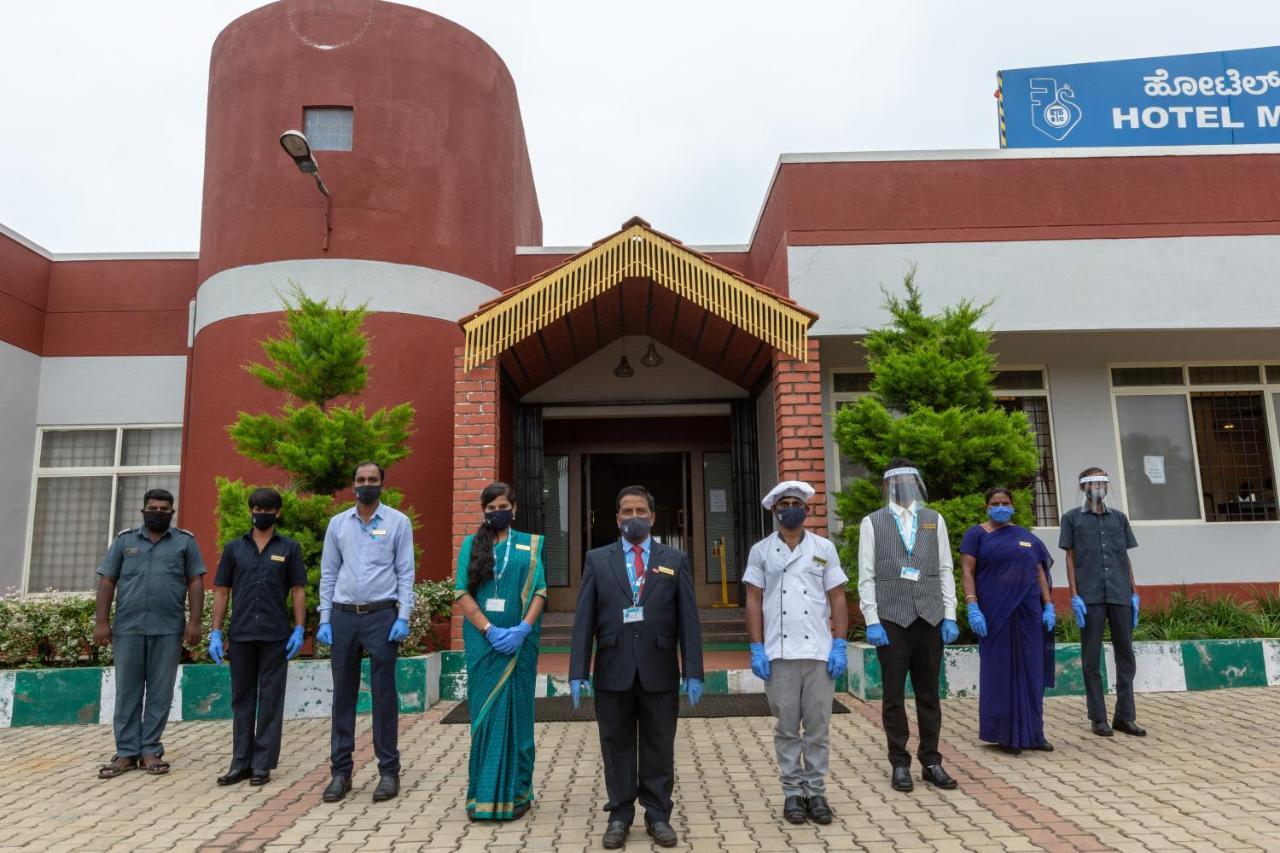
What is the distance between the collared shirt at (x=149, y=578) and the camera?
18.8 ft

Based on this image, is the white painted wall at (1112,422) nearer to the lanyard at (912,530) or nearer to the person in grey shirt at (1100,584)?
the person in grey shirt at (1100,584)

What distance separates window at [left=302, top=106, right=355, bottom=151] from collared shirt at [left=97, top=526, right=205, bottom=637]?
242 inches

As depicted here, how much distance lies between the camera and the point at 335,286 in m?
10.1

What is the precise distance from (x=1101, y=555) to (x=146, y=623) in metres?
6.66

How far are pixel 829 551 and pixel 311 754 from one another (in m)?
3.87

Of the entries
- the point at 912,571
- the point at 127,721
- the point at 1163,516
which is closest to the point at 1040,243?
the point at 1163,516

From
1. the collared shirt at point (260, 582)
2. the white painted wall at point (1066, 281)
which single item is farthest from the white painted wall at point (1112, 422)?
the collared shirt at point (260, 582)

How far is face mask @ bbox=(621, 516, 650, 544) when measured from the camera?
4410mm

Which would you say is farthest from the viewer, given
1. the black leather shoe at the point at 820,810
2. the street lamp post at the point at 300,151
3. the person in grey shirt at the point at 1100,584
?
the street lamp post at the point at 300,151

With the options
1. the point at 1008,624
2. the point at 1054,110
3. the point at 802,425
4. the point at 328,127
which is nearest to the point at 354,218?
the point at 328,127

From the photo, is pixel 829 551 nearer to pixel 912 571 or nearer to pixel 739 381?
pixel 912 571

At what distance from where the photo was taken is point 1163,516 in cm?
1018

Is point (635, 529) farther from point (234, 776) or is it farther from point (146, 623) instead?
point (146, 623)

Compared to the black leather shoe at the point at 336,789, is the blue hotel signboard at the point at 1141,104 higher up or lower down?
higher up
